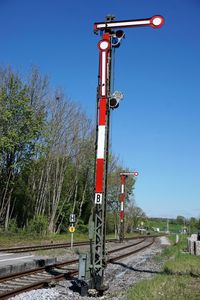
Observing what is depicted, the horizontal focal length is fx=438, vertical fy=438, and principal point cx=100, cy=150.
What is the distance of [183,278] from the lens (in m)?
14.4

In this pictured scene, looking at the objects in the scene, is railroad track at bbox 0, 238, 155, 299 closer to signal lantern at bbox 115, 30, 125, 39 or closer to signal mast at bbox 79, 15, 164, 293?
signal mast at bbox 79, 15, 164, 293

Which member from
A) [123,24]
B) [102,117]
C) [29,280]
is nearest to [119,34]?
[123,24]

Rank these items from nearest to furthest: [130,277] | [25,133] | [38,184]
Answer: [130,277]
[25,133]
[38,184]

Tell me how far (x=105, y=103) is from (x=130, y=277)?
663 cm

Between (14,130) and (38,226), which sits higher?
(14,130)

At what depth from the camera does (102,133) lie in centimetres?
1291

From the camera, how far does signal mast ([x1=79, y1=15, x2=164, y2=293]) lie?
40.9 ft

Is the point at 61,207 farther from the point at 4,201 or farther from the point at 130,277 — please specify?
the point at 130,277

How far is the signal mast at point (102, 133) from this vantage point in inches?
490

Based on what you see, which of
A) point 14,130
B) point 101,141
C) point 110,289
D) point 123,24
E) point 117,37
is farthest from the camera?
point 14,130

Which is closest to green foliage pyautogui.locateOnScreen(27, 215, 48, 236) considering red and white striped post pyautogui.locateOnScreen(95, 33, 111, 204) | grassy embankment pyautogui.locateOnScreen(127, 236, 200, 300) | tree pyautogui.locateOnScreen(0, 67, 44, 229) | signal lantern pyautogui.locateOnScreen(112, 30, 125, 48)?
tree pyautogui.locateOnScreen(0, 67, 44, 229)

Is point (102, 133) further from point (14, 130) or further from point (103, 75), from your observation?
point (14, 130)

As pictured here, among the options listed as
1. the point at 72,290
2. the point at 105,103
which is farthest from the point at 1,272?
the point at 105,103

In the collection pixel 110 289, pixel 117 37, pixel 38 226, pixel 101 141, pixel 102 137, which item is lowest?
pixel 110 289
